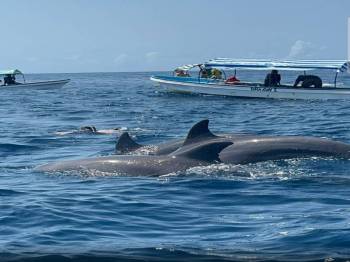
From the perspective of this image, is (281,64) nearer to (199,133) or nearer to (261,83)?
(261,83)

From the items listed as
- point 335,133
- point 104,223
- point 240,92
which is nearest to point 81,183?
point 104,223

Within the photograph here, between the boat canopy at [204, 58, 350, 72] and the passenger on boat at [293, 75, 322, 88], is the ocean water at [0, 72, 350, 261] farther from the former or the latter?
the boat canopy at [204, 58, 350, 72]

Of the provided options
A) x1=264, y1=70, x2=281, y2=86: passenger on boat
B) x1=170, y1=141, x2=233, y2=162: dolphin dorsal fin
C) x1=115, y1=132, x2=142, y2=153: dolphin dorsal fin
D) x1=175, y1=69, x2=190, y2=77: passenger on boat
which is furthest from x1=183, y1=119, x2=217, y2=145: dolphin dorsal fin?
x1=175, y1=69, x2=190, y2=77: passenger on boat

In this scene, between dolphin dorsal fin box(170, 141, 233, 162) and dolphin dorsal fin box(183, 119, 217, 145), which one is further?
dolphin dorsal fin box(183, 119, 217, 145)

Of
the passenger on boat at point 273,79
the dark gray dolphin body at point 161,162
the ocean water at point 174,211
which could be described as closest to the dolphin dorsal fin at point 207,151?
the dark gray dolphin body at point 161,162

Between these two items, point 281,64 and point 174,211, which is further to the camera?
point 281,64

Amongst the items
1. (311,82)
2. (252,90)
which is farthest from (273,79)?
(311,82)

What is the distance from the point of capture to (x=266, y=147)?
1700cm

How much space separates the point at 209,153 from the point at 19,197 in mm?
3815

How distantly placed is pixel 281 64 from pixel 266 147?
34118mm

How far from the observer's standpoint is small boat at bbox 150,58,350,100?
149 feet

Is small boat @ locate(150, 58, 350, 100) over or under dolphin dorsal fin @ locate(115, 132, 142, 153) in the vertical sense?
over

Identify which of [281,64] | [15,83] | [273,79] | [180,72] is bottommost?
[15,83]

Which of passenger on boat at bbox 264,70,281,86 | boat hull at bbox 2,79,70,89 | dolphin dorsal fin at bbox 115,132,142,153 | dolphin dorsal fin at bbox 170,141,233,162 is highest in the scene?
passenger on boat at bbox 264,70,281,86
